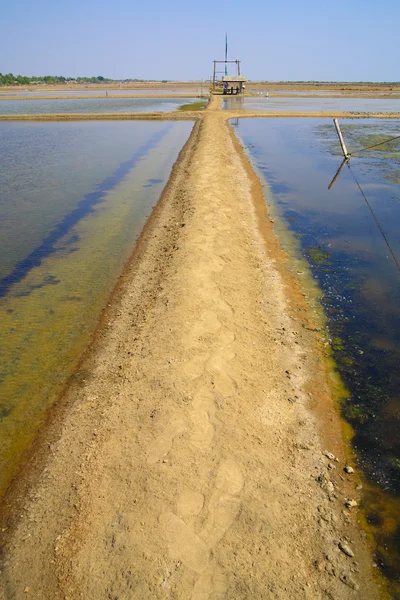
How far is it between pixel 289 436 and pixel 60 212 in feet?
38.5

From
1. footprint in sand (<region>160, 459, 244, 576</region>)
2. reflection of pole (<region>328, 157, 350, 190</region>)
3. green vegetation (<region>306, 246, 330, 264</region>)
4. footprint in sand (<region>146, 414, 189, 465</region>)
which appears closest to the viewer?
footprint in sand (<region>160, 459, 244, 576</region>)

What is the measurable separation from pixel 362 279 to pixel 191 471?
652cm

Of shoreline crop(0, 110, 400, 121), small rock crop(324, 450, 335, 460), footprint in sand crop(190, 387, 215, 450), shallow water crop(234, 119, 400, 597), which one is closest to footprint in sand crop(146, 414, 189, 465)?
footprint in sand crop(190, 387, 215, 450)

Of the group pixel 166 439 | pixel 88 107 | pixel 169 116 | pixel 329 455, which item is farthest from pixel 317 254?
pixel 88 107

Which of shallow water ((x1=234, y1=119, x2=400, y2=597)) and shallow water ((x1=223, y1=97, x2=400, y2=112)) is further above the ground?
shallow water ((x1=223, y1=97, x2=400, y2=112))

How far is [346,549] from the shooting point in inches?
152

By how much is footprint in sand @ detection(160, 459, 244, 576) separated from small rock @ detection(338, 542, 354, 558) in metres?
1.00

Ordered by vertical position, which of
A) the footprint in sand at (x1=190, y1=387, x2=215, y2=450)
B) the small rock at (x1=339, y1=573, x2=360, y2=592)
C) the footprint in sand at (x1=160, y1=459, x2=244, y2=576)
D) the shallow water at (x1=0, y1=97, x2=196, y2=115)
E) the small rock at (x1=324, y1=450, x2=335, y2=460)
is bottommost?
the small rock at (x1=324, y1=450, x2=335, y2=460)

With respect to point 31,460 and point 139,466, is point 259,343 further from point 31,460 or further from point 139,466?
point 31,460

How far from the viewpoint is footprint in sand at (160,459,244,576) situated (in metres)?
3.58

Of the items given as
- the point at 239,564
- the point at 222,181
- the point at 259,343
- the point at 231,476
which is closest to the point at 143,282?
the point at 259,343

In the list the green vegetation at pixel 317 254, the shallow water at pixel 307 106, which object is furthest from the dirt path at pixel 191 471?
the shallow water at pixel 307 106

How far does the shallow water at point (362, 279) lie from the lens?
186 inches

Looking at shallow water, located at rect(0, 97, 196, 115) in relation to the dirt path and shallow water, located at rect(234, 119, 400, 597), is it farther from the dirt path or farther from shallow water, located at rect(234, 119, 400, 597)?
the dirt path
